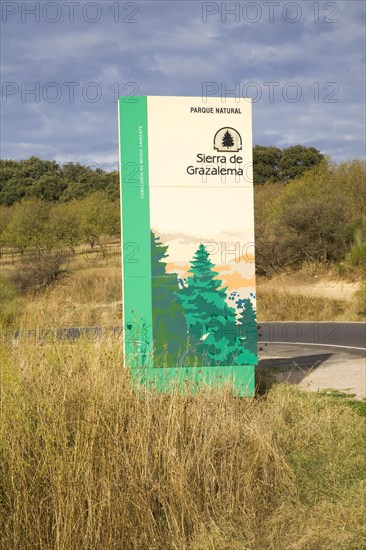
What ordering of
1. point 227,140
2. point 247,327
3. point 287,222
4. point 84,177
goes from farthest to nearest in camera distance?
point 84,177
point 287,222
point 247,327
point 227,140

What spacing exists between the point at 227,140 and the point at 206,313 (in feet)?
6.73

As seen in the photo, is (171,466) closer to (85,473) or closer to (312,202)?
(85,473)

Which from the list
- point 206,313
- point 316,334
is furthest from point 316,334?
point 206,313

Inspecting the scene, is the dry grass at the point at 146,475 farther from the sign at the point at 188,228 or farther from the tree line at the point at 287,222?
the tree line at the point at 287,222

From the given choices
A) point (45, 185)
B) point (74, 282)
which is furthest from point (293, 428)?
point (45, 185)

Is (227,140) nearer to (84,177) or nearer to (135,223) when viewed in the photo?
(135,223)

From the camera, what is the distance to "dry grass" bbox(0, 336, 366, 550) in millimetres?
4805

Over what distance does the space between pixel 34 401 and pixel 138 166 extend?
12.1 feet

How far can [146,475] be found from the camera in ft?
16.6

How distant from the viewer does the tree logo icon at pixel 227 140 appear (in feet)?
27.8

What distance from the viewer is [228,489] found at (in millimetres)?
5406

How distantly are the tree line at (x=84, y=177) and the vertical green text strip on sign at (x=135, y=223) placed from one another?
58.1 meters

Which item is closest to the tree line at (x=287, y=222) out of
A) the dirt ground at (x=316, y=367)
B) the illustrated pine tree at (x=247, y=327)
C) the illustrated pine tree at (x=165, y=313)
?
the dirt ground at (x=316, y=367)

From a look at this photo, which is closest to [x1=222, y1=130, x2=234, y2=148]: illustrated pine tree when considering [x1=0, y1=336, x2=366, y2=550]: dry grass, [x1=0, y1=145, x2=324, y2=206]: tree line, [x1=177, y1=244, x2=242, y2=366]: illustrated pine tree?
[x1=177, y1=244, x2=242, y2=366]: illustrated pine tree
